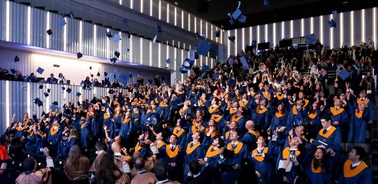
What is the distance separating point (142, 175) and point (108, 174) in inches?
13.8

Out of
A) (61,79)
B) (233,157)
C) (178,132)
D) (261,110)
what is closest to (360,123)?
(261,110)

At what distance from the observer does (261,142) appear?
5.63m

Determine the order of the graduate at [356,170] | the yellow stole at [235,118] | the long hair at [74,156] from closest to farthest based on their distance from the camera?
the long hair at [74,156] → the graduate at [356,170] → the yellow stole at [235,118]

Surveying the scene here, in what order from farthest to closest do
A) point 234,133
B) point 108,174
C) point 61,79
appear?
point 61,79
point 234,133
point 108,174

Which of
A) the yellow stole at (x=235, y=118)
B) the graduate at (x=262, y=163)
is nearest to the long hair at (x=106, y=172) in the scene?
the graduate at (x=262, y=163)

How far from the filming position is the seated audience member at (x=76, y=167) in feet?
15.6

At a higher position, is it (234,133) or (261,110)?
(261,110)

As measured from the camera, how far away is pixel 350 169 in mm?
5098

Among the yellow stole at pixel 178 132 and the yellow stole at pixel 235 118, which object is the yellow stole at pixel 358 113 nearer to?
the yellow stole at pixel 235 118

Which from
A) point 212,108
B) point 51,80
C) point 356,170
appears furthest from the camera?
point 51,80

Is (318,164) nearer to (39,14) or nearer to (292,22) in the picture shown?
(39,14)

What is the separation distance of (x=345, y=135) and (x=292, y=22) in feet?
51.5

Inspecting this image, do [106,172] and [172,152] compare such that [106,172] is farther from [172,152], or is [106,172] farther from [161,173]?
[172,152]

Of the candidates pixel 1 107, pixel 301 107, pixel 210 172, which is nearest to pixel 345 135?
A: pixel 301 107
